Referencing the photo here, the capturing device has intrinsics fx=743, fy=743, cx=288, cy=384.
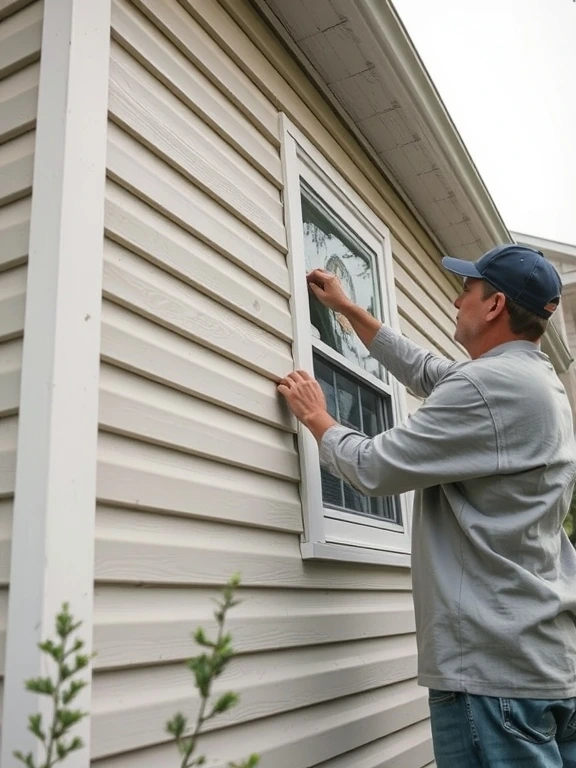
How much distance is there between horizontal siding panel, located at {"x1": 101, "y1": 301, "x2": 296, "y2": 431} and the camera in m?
1.83

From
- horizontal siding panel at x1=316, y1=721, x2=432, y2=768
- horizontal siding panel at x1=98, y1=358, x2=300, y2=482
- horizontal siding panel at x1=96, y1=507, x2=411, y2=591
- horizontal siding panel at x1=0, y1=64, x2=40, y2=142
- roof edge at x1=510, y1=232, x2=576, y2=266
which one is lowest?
horizontal siding panel at x1=316, y1=721, x2=432, y2=768

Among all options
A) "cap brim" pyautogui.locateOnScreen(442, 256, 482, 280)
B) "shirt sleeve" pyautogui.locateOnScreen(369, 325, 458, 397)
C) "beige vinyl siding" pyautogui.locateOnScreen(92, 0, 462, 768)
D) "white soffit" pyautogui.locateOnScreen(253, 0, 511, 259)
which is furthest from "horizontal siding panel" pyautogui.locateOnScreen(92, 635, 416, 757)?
"white soffit" pyautogui.locateOnScreen(253, 0, 511, 259)

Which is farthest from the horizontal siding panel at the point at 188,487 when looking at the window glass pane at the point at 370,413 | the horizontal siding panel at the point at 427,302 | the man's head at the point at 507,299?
the horizontal siding panel at the point at 427,302

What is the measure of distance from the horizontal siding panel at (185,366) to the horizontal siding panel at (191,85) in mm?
818

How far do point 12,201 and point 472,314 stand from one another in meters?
1.52

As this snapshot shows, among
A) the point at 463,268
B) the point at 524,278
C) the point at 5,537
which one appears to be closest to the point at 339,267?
the point at 463,268

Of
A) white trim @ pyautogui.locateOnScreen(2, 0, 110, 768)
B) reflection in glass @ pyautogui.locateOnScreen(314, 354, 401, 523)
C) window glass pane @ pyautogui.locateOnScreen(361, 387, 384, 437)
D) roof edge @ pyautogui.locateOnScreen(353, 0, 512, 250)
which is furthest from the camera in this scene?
window glass pane @ pyautogui.locateOnScreen(361, 387, 384, 437)

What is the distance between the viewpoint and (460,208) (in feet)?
15.3

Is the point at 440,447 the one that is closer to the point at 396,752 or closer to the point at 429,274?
the point at 396,752

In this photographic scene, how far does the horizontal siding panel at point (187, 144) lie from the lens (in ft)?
6.74

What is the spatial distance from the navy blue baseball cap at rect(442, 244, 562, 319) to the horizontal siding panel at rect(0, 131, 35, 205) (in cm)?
149

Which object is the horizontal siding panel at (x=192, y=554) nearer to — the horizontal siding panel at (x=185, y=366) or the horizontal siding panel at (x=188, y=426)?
the horizontal siding panel at (x=188, y=426)

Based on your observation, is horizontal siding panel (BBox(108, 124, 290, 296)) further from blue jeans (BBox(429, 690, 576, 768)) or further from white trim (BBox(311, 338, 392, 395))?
blue jeans (BBox(429, 690, 576, 768))

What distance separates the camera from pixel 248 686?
206 centimetres
